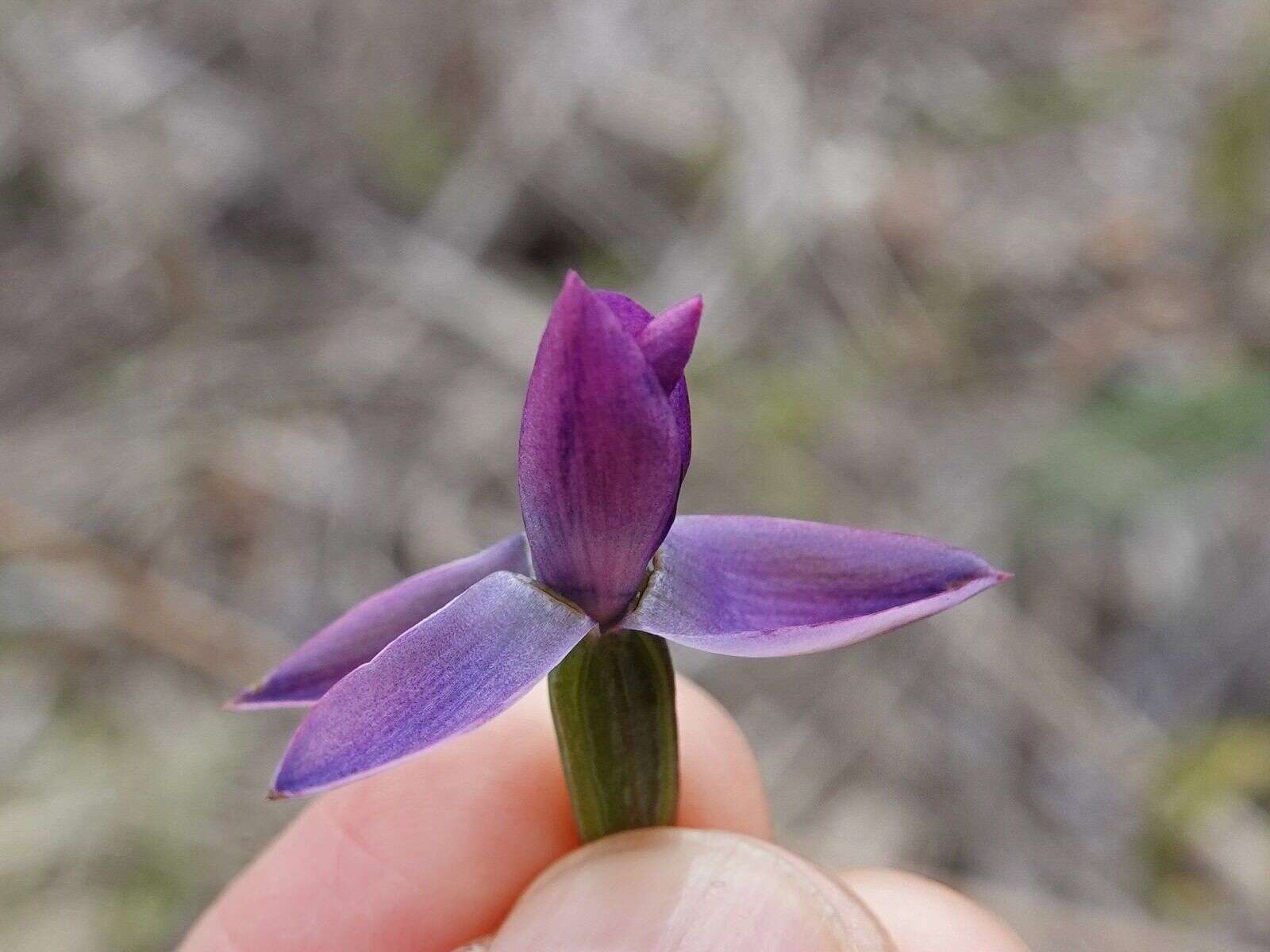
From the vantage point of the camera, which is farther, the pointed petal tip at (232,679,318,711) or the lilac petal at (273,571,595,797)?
the pointed petal tip at (232,679,318,711)

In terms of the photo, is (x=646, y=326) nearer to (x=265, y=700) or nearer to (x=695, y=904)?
(x=265, y=700)

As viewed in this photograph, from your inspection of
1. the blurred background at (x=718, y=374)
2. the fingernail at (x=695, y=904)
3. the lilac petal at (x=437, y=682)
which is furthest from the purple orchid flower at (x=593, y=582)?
the blurred background at (x=718, y=374)

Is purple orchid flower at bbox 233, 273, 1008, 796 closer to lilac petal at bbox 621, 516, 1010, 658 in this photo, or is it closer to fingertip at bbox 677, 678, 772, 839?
lilac petal at bbox 621, 516, 1010, 658

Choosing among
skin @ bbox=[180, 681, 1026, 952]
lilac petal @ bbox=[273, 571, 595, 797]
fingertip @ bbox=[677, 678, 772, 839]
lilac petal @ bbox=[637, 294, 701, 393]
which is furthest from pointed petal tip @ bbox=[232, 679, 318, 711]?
fingertip @ bbox=[677, 678, 772, 839]

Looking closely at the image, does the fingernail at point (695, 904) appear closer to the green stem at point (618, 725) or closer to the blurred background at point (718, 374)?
the green stem at point (618, 725)

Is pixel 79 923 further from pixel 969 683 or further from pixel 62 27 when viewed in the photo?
pixel 62 27
